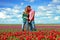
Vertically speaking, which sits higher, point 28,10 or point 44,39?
point 28,10

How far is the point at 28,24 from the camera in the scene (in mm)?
20078

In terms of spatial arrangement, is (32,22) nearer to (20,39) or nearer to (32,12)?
(32,12)

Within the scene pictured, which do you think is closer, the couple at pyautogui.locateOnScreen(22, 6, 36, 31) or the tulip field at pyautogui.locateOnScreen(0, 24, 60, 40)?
the tulip field at pyautogui.locateOnScreen(0, 24, 60, 40)

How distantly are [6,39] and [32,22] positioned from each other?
9.50m

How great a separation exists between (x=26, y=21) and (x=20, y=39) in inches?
391

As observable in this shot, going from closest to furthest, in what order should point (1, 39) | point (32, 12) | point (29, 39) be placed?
point (29, 39)
point (1, 39)
point (32, 12)

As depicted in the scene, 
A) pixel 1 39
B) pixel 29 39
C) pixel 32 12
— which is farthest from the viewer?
pixel 32 12

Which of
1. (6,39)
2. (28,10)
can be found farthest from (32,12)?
(6,39)

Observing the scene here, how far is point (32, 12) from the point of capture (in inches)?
750

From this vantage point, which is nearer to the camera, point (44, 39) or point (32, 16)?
point (44, 39)

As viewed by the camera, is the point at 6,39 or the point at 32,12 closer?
the point at 6,39

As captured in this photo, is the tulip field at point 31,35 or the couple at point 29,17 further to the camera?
the couple at point 29,17

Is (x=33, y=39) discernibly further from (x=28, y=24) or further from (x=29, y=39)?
(x=28, y=24)

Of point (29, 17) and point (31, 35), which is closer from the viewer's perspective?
point (31, 35)
